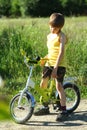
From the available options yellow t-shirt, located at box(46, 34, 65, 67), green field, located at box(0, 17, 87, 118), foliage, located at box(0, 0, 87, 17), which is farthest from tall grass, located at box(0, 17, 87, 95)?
foliage, located at box(0, 0, 87, 17)

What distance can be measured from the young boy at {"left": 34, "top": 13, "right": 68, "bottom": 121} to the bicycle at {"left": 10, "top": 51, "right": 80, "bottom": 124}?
0.49 ft

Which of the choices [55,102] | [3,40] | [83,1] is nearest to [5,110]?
[55,102]

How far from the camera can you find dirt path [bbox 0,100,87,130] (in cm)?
459

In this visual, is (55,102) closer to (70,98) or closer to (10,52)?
(70,98)

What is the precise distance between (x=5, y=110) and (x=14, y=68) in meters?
6.69

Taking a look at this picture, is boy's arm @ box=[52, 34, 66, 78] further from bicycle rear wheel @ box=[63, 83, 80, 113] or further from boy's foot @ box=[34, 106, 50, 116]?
boy's foot @ box=[34, 106, 50, 116]

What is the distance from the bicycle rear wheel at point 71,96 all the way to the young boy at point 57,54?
0.27 meters

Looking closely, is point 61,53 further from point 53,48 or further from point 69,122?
point 69,122

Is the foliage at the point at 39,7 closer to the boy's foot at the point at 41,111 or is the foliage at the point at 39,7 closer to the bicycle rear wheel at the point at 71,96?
the bicycle rear wheel at the point at 71,96

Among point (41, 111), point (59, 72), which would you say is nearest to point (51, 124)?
point (41, 111)

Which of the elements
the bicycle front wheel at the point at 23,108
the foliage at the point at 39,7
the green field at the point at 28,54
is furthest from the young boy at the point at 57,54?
the foliage at the point at 39,7

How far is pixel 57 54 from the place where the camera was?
184 inches

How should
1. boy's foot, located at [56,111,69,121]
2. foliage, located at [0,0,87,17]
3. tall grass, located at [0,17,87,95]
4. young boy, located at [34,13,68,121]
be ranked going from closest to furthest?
young boy, located at [34,13,68,121] → boy's foot, located at [56,111,69,121] → tall grass, located at [0,17,87,95] → foliage, located at [0,0,87,17]

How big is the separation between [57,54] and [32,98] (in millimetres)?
577
